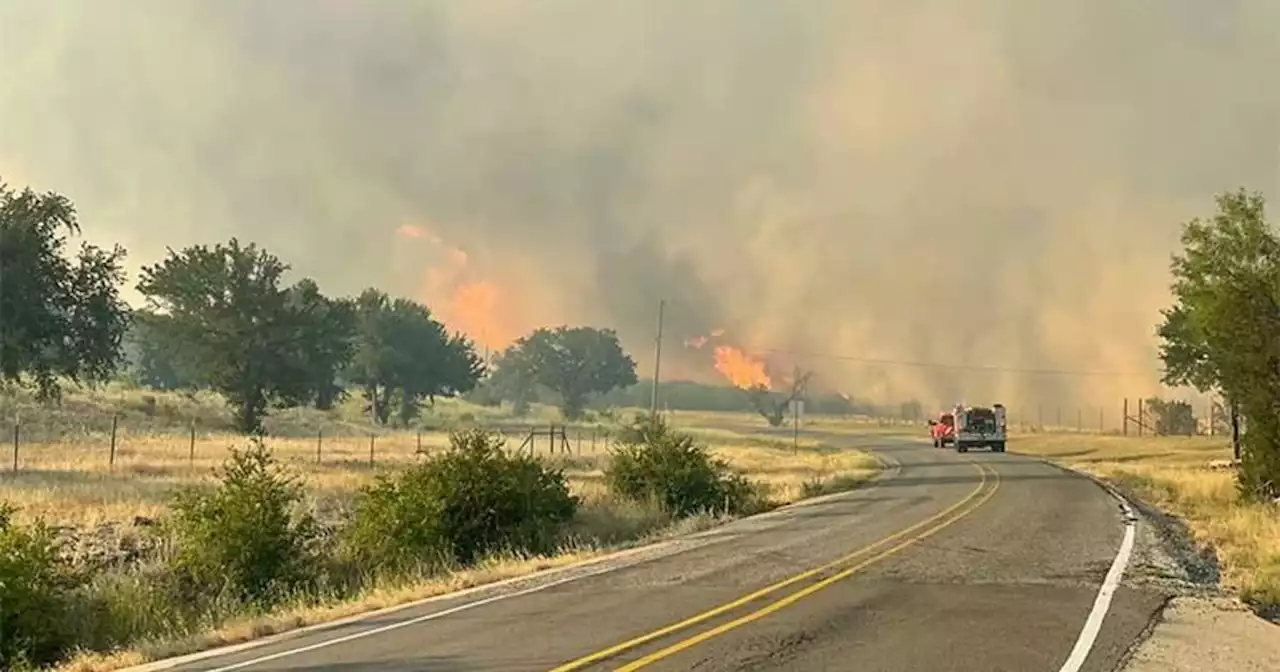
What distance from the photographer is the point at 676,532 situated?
26.8 meters

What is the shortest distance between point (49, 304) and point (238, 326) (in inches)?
1003

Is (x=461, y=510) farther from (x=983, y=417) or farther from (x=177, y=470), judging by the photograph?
(x=983, y=417)

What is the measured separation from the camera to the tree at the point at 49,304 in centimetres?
4034

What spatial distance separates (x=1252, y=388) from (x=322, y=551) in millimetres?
25472

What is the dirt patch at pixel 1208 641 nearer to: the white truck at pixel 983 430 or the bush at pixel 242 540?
the bush at pixel 242 540

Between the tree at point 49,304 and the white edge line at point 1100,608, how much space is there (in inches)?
1411

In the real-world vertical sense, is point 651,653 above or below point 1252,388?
below

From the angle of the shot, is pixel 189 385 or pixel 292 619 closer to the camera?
pixel 292 619

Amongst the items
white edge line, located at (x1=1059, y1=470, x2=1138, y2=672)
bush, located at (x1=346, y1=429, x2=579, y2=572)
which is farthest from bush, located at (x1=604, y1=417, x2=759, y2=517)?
white edge line, located at (x1=1059, y1=470, x2=1138, y2=672)

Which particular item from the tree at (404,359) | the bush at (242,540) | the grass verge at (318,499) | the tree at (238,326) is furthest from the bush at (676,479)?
the tree at (404,359)

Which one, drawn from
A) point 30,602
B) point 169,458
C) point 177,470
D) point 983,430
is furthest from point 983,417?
point 30,602

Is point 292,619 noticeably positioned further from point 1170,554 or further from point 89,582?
point 1170,554

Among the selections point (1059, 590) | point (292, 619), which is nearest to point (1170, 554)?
point (1059, 590)

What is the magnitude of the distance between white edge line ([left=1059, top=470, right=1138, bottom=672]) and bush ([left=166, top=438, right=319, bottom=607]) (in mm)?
13690
